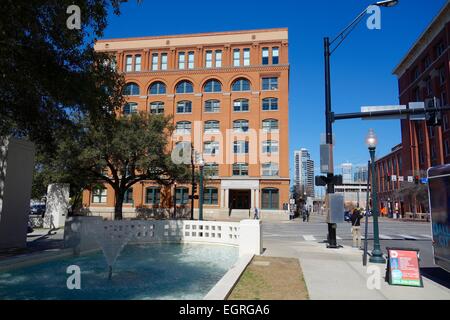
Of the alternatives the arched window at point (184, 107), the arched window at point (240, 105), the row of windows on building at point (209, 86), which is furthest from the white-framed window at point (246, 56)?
the arched window at point (184, 107)

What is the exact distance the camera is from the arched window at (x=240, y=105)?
50438mm

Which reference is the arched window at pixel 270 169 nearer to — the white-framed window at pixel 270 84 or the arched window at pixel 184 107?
the white-framed window at pixel 270 84

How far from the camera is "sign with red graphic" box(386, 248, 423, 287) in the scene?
26.2 ft

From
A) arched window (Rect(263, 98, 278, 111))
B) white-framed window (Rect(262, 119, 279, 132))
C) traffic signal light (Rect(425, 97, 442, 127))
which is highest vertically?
arched window (Rect(263, 98, 278, 111))

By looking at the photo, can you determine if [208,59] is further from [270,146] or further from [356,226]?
[356,226]

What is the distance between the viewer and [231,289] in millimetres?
7094

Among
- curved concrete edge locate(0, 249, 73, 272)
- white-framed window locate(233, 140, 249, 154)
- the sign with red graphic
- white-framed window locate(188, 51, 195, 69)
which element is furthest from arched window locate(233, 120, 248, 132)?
the sign with red graphic

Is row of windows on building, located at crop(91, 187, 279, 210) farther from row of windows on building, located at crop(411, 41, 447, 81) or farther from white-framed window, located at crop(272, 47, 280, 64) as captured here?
row of windows on building, located at crop(411, 41, 447, 81)

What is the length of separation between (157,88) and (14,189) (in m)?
42.3

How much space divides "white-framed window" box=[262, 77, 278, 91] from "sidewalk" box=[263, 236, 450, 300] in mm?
39456

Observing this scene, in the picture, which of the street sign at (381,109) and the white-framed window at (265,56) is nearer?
the street sign at (381,109)

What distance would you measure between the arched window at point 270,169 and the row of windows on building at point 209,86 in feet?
35.0
